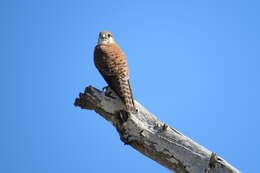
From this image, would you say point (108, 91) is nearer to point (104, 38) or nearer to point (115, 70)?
point (115, 70)

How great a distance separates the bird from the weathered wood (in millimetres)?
108

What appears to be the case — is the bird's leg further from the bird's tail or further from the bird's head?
the bird's head

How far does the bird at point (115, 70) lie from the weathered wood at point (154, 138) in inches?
4.3

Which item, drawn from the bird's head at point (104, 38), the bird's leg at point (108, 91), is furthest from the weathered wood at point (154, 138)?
the bird's head at point (104, 38)

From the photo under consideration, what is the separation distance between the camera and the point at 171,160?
4.57 meters

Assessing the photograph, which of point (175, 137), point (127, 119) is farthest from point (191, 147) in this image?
point (127, 119)

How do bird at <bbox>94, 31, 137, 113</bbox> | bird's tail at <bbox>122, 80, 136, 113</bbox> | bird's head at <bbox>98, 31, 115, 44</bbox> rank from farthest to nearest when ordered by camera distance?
bird's head at <bbox>98, 31, 115, 44</bbox> → bird at <bbox>94, 31, 137, 113</bbox> → bird's tail at <bbox>122, 80, 136, 113</bbox>

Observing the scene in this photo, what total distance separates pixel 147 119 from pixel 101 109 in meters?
0.63

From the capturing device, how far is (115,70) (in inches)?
233

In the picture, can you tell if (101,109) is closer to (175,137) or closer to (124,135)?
(124,135)

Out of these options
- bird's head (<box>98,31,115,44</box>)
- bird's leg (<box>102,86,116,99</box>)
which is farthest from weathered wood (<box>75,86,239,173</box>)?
bird's head (<box>98,31,115,44</box>)

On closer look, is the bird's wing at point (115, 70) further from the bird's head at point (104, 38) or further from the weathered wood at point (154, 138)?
the bird's head at point (104, 38)

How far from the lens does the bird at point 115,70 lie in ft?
17.3

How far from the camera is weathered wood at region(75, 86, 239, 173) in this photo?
447 centimetres
